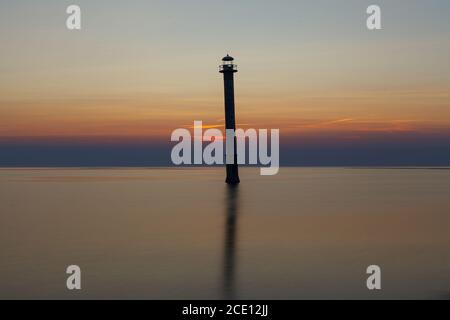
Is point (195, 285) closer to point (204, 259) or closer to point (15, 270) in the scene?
point (204, 259)

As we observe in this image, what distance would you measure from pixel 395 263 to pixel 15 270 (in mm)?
11238

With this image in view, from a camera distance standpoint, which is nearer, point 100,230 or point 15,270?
point 15,270

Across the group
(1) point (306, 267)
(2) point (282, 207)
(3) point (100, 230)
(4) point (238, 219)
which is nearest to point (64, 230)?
(3) point (100, 230)

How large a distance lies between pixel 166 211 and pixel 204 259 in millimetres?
18768

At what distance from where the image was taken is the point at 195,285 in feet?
44.1

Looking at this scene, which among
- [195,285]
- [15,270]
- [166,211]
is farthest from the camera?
[166,211]

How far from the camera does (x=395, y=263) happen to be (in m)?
16.9

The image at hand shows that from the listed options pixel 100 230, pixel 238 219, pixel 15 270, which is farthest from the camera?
Answer: pixel 238 219

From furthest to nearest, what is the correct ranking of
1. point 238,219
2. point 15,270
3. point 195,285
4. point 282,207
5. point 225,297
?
point 282,207, point 238,219, point 15,270, point 195,285, point 225,297
